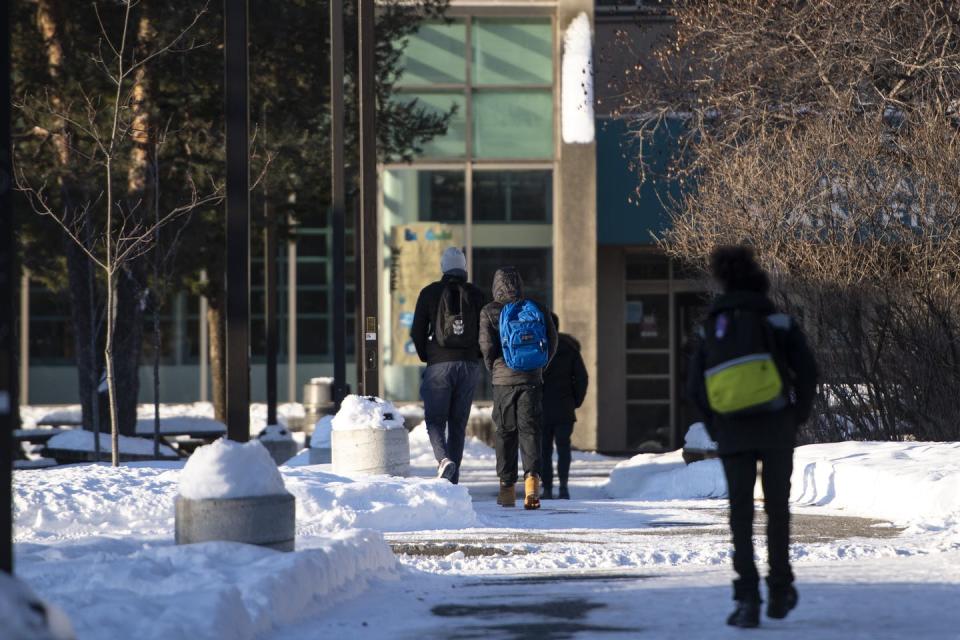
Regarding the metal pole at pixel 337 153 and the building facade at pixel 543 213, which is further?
the building facade at pixel 543 213

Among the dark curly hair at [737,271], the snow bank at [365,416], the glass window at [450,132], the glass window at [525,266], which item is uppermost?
the glass window at [450,132]

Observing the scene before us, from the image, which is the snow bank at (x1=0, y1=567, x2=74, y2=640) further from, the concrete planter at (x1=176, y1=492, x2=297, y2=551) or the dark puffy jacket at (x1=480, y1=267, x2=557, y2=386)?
the dark puffy jacket at (x1=480, y1=267, x2=557, y2=386)

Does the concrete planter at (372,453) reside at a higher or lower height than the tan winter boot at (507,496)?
higher

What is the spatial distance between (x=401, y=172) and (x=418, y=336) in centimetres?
1560

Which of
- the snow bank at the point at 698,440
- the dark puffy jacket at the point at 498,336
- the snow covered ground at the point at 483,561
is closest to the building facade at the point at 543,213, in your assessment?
the snow bank at the point at 698,440

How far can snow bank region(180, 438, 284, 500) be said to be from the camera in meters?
8.54

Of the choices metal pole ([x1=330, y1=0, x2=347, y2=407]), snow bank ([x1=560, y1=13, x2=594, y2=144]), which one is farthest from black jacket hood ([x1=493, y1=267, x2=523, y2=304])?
snow bank ([x1=560, y1=13, x2=594, y2=144])

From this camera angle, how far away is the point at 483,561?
32.9ft

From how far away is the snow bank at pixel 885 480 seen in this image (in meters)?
12.7

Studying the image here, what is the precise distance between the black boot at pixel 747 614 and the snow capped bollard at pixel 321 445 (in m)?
12.2

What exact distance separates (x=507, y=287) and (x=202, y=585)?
6099 millimetres

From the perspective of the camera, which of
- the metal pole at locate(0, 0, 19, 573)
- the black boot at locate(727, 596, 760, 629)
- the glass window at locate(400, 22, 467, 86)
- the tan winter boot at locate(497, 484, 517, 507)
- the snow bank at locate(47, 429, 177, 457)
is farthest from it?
the glass window at locate(400, 22, 467, 86)

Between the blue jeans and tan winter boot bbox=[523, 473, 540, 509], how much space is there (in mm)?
540

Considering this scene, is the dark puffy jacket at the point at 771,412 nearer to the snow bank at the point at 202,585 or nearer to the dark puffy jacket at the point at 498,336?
the snow bank at the point at 202,585
